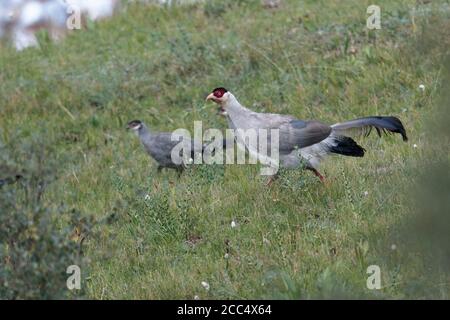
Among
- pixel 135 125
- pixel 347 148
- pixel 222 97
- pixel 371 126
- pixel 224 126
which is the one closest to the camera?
pixel 347 148

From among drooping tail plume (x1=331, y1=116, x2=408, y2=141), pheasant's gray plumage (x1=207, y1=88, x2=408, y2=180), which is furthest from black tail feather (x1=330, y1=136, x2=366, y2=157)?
drooping tail plume (x1=331, y1=116, x2=408, y2=141)

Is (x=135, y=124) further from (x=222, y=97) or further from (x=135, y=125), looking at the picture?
(x=222, y=97)

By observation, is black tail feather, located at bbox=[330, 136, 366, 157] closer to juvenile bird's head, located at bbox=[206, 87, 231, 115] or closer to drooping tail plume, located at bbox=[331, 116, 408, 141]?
drooping tail plume, located at bbox=[331, 116, 408, 141]

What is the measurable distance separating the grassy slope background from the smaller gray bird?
18 centimetres

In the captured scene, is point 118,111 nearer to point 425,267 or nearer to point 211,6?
point 211,6

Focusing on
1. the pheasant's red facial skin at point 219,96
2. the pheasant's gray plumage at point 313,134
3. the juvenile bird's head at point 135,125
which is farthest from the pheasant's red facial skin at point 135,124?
the pheasant's gray plumage at point 313,134

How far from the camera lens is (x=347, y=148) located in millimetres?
9172

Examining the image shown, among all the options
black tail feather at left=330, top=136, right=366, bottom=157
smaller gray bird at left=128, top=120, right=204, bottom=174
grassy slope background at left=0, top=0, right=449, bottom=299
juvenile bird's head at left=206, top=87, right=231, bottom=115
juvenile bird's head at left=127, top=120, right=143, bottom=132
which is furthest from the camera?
juvenile bird's head at left=127, top=120, right=143, bottom=132

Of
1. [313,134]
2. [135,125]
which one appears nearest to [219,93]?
[313,134]

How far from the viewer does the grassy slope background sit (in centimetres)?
729

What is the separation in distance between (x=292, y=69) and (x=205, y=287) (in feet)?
19.3

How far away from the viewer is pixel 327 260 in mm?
7277

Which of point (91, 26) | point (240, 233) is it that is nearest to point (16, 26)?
point (91, 26)

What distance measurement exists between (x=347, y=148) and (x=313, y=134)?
0.36 meters
